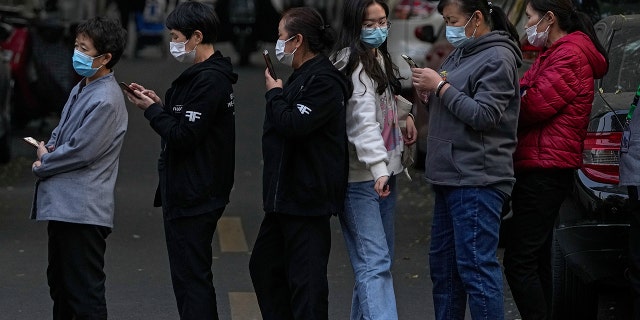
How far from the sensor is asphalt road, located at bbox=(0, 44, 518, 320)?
7324 mm

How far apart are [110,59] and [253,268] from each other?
1122mm

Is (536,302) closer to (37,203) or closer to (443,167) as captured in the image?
(443,167)

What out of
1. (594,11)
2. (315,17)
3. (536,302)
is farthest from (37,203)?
(594,11)

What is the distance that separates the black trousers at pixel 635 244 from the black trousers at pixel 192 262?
1.78m

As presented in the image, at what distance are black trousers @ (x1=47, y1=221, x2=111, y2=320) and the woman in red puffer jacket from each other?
1.82 metres

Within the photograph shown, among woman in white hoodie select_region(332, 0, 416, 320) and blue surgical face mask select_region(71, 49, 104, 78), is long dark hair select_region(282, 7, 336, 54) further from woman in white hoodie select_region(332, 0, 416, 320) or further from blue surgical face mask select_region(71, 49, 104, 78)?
blue surgical face mask select_region(71, 49, 104, 78)

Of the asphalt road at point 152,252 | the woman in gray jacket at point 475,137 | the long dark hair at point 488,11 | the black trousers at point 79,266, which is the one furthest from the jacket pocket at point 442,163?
the asphalt road at point 152,252

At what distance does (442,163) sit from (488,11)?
697 mm

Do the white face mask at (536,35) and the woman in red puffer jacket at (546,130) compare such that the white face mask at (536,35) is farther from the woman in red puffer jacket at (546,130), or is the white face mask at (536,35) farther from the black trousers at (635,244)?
the black trousers at (635,244)

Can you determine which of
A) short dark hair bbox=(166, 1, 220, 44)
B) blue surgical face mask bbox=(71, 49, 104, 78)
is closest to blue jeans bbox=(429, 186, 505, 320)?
short dark hair bbox=(166, 1, 220, 44)

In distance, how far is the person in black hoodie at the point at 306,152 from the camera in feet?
18.1

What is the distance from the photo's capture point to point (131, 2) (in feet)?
88.5

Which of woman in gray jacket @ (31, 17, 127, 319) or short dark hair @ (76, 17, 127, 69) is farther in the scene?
short dark hair @ (76, 17, 127, 69)

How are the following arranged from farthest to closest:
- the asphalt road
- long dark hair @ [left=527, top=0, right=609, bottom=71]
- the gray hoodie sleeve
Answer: the asphalt road
long dark hair @ [left=527, top=0, right=609, bottom=71]
the gray hoodie sleeve
